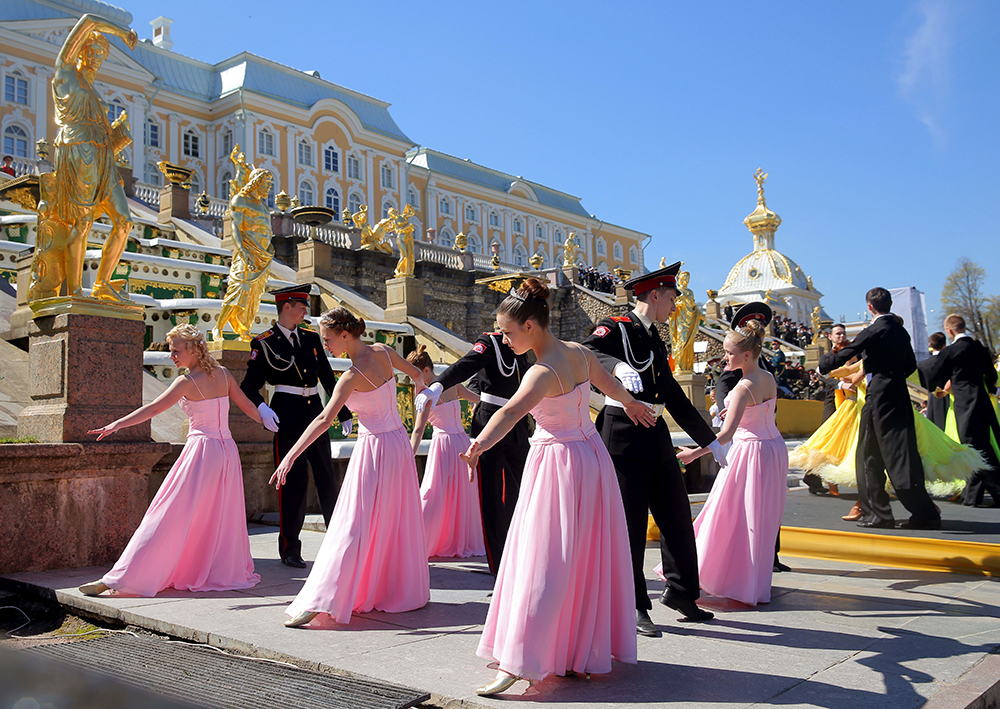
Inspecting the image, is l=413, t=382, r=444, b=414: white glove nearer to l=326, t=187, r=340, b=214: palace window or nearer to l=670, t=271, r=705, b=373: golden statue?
l=670, t=271, r=705, b=373: golden statue

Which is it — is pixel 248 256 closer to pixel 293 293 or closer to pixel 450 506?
pixel 293 293

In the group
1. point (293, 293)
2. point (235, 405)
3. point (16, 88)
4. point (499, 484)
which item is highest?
point (16, 88)

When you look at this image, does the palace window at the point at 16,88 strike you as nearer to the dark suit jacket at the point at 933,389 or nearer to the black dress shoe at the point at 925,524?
the dark suit jacket at the point at 933,389

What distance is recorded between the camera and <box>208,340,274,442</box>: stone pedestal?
29.0 ft

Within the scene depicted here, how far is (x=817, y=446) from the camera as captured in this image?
962 cm

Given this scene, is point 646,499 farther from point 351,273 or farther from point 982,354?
point 351,273

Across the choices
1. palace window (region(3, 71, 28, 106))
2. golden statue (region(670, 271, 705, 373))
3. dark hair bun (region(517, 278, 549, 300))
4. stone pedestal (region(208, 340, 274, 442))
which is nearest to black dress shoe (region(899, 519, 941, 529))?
dark hair bun (region(517, 278, 549, 300))

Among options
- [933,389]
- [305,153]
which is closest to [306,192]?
[305,153]

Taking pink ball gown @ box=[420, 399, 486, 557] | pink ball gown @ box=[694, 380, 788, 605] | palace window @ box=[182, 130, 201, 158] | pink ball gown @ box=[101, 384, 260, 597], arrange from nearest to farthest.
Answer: pink ball gown @ box=[694, 380, 788, 605] → pink ball gown @ box=[101, 384, 260, 597] → pink ball gown @ box=[420, 399, 486, 557] → palace window @ box=[182, 130, 201, 158]

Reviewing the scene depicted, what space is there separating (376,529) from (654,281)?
2153 millimetres

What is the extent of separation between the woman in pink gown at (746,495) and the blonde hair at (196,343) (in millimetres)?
3325

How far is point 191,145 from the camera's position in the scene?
45.2m

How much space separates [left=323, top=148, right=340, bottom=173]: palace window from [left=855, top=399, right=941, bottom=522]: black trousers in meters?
46.1

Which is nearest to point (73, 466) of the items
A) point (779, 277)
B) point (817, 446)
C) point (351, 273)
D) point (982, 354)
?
point (817, 446)
